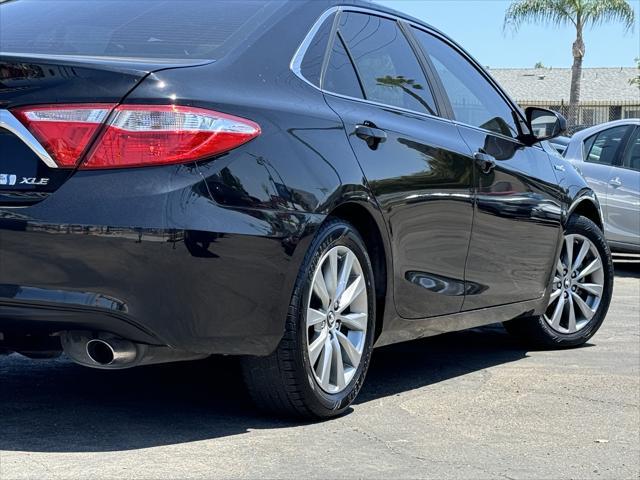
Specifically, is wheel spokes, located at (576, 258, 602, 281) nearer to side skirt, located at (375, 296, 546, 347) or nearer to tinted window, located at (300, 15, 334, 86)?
side skirt, located at (375, 296, 546, 347)

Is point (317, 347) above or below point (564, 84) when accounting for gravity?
below

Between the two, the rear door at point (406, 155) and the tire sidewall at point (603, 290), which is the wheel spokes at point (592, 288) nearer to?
the tire sidewall at point (603, 290)

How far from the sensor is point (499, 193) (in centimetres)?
641

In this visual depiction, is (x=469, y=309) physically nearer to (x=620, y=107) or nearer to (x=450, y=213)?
(x=450, y=213)

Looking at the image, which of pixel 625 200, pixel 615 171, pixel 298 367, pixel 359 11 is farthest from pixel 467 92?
pixel 615 171

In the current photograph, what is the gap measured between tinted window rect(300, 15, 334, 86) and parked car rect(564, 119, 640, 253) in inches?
307

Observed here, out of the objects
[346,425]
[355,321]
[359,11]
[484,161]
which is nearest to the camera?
[346,425]

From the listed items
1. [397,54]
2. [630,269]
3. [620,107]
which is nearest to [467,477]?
[397,54]

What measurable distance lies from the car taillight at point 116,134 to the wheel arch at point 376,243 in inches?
37.0

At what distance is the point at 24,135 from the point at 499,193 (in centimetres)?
271

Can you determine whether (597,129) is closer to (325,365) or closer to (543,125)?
(543,125)

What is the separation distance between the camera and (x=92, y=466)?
14.2 ft

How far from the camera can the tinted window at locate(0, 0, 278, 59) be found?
16.4 feet

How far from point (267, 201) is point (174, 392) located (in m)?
1.35
